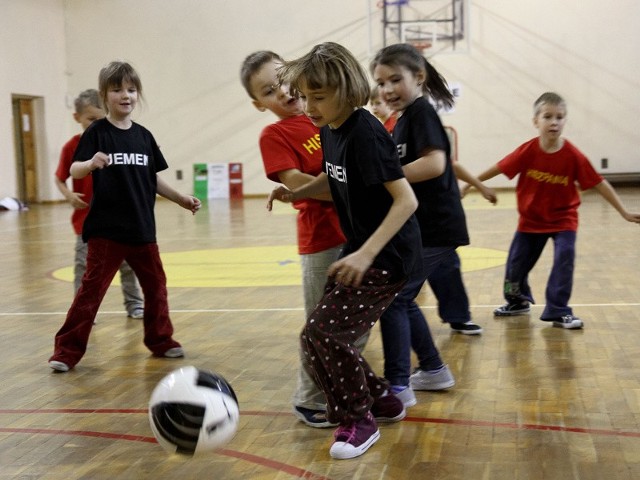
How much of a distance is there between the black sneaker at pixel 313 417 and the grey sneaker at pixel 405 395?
32cm

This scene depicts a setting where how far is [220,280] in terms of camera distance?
7.30 meters

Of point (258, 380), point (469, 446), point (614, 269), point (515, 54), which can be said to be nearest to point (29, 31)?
point (515, 54)

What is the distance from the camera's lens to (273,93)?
3363 millimetres

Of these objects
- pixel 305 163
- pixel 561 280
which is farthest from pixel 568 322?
pixel 305 163

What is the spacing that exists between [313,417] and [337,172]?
3.24 feet

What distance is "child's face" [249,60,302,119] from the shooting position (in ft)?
10.9

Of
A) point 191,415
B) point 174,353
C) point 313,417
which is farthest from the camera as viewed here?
point 174,353

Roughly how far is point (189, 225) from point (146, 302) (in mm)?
8705

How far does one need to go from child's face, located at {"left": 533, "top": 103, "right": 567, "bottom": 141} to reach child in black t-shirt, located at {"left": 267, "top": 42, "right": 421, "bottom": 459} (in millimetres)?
2492

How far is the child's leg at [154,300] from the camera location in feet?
14.7

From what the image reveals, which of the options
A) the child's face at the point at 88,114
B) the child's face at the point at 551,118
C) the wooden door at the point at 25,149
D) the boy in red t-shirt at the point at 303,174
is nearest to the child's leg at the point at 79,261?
the child's face at the point at 88,114

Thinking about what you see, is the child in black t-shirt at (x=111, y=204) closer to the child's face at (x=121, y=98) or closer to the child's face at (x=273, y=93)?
the child's face at (x=121, y=98)

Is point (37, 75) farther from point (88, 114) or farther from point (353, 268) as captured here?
point (353, 268)

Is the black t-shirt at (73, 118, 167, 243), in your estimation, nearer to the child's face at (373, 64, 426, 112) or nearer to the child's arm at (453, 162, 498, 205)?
the child's face at (373, 64, 426, 112)
